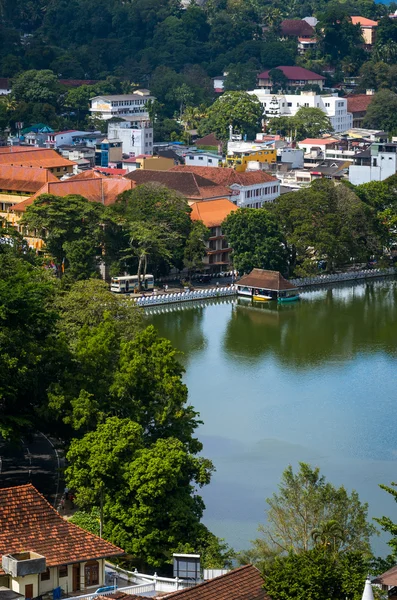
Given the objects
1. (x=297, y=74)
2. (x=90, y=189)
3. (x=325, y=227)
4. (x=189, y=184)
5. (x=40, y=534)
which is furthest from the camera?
(x=297, y=74)

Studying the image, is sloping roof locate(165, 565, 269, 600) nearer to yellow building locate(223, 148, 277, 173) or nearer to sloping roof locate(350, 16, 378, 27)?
yellow building locate(223, 148, 277, 173)

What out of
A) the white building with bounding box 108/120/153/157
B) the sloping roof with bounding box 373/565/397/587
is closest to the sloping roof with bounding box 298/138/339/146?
the white building with bounding box 108/120/153/157

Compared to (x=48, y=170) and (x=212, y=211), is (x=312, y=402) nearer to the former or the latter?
(x=212, y=211)

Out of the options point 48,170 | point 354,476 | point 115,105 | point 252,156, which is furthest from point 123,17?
point 354,476

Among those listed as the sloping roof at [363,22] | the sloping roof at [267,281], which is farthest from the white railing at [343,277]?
the sloping roof at [363,22]

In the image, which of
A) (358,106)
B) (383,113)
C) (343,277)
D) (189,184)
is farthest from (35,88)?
(343,277)

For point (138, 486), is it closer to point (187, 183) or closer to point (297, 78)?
point (187, 183)
